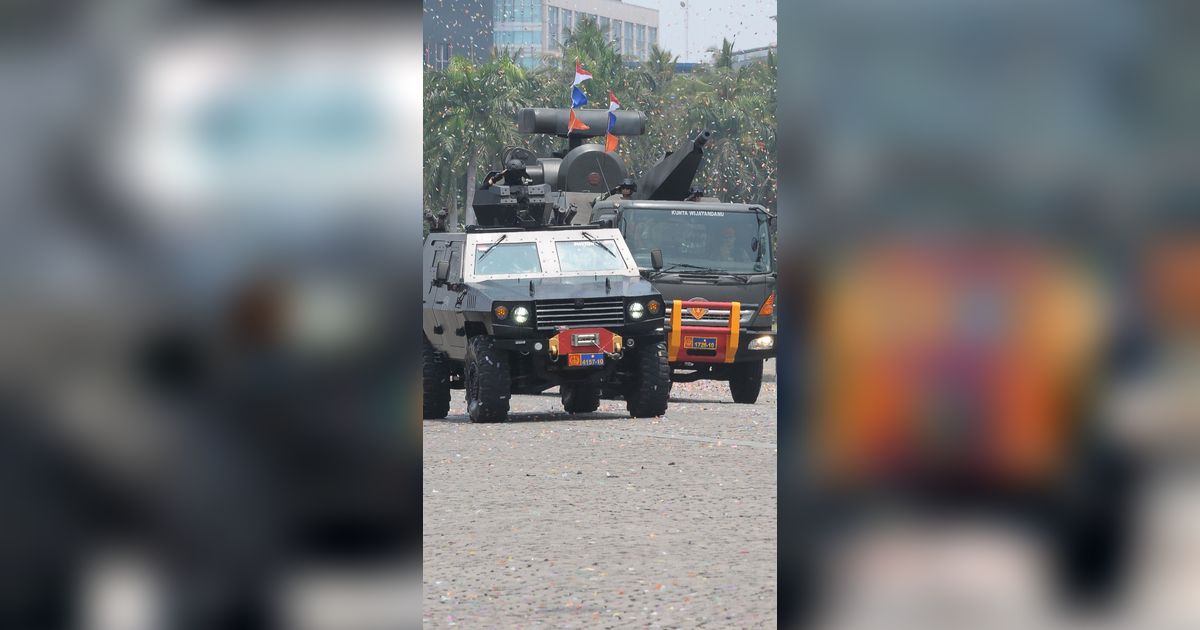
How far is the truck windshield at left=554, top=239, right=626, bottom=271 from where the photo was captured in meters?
17.0

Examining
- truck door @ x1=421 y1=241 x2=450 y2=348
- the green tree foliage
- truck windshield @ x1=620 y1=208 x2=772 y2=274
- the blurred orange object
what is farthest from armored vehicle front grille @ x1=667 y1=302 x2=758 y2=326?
the green tree foliage

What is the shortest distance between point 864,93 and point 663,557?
5.84 m

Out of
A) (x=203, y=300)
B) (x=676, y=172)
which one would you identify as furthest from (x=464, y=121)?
(x=203, y=300)

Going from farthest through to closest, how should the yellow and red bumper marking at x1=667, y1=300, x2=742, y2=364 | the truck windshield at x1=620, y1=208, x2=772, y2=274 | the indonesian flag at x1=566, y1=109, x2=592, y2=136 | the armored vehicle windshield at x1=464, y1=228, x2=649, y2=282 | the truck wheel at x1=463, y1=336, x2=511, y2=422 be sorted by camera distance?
the indonesian flag at x1=566, y1=109, x2=592, y2=136, the truck windshield at x1=620, y1=208, x2=772, y2=274, the yellow and red bumper marking at x1=667, y1=300, x2=742, y2=364, the armored vehicle windshield at x1=464, y1=228, x2=649, y2=282, the truck wheel at x1=463, y1=336, x2=511, y2=422

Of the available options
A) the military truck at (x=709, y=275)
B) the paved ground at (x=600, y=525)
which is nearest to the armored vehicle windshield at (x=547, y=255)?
the military truck at (x=709, y=275)

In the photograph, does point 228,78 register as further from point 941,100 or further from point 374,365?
point 941,100

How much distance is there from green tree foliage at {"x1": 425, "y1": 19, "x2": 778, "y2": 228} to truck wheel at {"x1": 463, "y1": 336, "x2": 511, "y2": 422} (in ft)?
102

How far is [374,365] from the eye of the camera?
2793mm

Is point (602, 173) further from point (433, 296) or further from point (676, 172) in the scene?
point (433, 296)

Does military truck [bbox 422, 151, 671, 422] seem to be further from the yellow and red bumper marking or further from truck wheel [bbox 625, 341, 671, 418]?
the yellow and red bumper marking

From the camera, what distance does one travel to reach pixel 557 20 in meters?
133

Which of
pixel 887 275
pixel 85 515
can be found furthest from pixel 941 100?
pixel 85 515

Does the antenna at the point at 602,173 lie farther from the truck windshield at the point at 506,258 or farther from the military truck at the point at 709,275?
the truck windshield at the point at 506,258

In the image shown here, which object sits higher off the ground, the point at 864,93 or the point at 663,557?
the point at 864,93
